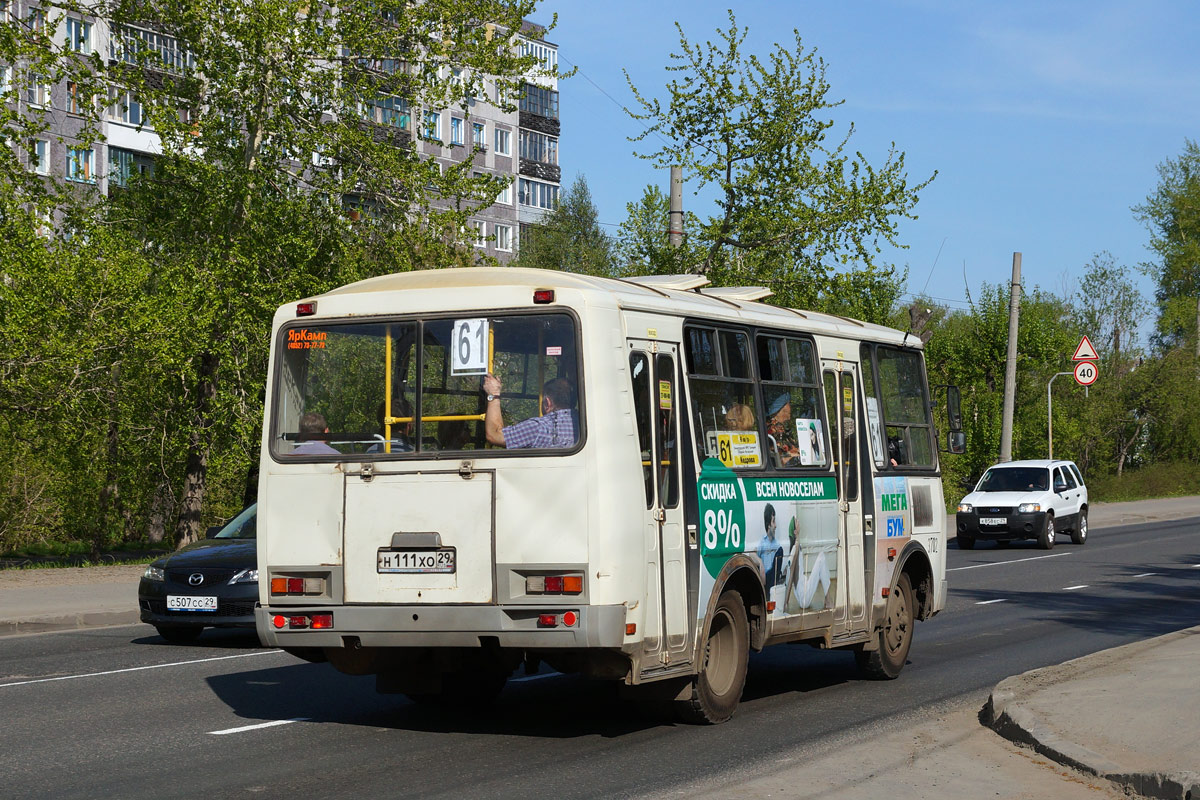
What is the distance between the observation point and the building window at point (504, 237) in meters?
79.8

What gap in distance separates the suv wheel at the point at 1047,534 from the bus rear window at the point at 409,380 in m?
25.8

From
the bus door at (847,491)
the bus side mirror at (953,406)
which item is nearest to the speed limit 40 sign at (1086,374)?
the bus side mirror at (953,406)

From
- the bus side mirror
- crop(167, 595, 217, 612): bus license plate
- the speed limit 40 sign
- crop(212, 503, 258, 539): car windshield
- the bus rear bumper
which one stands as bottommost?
crop(167, 595, 217, 612): bus license plate

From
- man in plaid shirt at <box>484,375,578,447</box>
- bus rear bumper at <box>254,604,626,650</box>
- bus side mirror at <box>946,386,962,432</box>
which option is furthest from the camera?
bus side mirror at <box>946,386,962,432</box>

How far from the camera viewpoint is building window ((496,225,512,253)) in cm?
7983

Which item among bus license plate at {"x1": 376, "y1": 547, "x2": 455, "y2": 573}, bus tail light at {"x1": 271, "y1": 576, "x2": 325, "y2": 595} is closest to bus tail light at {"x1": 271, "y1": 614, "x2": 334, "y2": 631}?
bus tail light at {"x1": 271, "y1": 576, "x2": 325, "y2": 595}

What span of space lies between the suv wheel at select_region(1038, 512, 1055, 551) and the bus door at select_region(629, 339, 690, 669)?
25.0m

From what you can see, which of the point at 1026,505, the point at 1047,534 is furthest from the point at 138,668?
the point at 1047,534

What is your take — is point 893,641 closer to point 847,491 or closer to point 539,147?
point 847,491

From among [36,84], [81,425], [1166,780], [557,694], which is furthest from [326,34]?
[1166,780]

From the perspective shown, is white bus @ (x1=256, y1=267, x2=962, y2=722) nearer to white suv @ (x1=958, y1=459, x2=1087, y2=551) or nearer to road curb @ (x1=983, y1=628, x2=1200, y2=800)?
road curb @ (x1=983, y1=628, x2=1200, y2=800)

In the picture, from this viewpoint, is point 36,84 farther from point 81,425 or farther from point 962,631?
point 962,631

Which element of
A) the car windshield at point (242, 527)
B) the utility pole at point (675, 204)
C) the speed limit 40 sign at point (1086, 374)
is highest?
the utility pole at point (675, 204)

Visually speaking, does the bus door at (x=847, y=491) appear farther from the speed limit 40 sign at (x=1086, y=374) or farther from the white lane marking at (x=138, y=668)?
the speed limit 40 sign at (x=1086, y=374)
